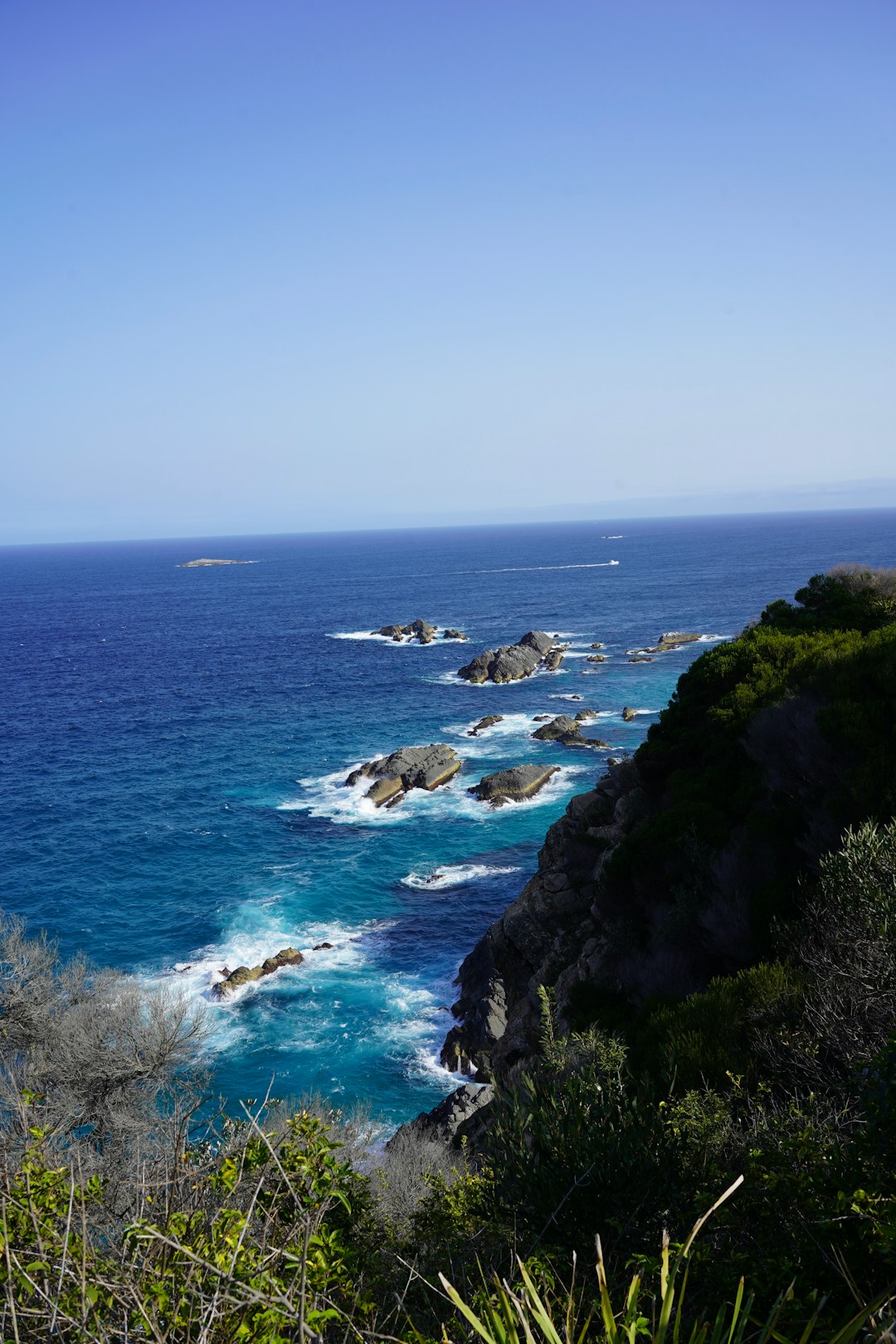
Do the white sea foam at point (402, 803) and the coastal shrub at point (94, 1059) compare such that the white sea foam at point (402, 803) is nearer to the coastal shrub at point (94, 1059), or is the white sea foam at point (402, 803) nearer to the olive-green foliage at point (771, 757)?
the olive-green foliage at point (771, 757)

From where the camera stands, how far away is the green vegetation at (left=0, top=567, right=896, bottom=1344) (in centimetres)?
513

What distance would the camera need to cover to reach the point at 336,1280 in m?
5.93

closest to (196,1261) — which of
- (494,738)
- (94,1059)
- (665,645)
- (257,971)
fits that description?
(94,1059)

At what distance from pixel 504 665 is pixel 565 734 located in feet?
59.2

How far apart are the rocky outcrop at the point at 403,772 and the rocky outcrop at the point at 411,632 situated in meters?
38.9

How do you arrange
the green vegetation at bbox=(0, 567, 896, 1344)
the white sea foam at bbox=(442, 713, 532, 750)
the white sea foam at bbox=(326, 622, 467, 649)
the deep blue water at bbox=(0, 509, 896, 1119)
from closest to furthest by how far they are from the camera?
the green vegetation at bbox=(0, 567, 896, 1344)
the deep blue water at bbox=(0, 509, 896, 1119)
the white sea foam at bbox=(442, 713, 532, 750)
the white sea foam at bbox=(326, 622, 467, 649)

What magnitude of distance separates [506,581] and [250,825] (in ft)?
353

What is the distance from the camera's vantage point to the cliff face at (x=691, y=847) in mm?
16109

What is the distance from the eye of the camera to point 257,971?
28781mm

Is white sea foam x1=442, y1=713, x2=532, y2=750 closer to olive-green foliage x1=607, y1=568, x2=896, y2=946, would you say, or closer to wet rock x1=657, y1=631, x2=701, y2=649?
wet rock x1=657, y1=631, x2=701, y2=649

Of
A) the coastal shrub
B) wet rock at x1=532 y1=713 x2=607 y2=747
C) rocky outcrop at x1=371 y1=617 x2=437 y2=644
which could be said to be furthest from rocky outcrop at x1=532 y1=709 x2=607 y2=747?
rocky outcrop at x1=371 y1=617 x2=437 y2=644

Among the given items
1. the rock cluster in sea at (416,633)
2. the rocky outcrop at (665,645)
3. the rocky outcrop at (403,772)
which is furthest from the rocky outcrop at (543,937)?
the rock cluster in sea at (416,633)

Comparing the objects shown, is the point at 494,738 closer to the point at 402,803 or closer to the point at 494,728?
the point at 494,728

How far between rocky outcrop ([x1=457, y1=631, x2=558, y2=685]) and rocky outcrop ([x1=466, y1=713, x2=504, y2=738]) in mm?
11225
